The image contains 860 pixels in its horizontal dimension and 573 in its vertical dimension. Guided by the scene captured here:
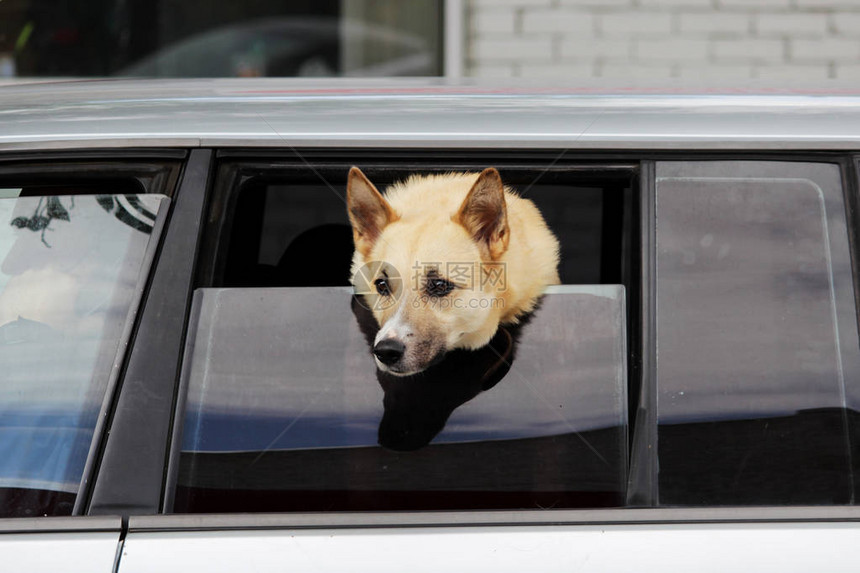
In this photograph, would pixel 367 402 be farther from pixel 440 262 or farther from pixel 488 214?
pixel 488 214

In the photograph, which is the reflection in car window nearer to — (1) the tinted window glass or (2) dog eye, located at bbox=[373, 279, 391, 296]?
(1) the tinted window glass

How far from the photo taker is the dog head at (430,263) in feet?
5.00

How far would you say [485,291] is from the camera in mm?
1549

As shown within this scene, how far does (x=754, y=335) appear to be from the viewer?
154cm

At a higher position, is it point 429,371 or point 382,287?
point 382,287

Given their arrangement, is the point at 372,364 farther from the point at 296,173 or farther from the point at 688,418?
the point at 688,418

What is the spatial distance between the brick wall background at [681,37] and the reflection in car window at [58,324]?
4.11 metres

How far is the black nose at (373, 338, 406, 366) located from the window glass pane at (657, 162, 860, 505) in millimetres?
452

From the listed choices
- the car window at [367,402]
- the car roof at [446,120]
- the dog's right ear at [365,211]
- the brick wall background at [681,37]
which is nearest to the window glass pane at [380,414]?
the car window at [367,402]

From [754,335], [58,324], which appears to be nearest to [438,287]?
[754,335]

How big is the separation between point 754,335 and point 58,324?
1241 mm

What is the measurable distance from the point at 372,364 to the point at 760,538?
27.7 inches

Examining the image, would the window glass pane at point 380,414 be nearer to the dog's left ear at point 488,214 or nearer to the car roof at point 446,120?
the dog's left ear at point 488,214

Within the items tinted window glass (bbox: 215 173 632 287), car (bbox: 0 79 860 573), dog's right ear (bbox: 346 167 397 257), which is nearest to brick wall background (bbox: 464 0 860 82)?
tinted window glass (bbox: 215 173 632 287)
